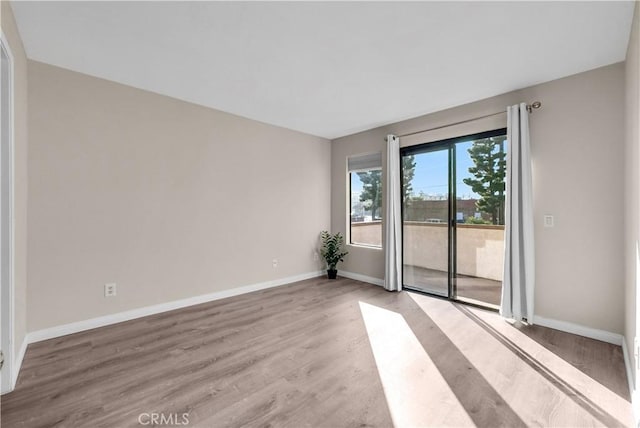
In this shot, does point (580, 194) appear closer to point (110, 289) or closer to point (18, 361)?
point (110, 289)

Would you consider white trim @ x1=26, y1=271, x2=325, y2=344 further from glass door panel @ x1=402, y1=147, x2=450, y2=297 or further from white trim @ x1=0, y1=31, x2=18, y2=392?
glass door panel @ x1=402, y1=147, x2=450, y2=297

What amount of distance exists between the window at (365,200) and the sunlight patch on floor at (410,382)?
2.04m

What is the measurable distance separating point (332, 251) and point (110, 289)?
10.4ft

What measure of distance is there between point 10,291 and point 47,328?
1.05m

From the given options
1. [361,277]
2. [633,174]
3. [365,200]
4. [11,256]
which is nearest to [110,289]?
[11,256]

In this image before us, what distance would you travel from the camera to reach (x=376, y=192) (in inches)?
185

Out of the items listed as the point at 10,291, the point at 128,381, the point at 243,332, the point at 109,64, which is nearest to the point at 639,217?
the point at 243,332

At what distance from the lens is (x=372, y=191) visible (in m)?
4.78

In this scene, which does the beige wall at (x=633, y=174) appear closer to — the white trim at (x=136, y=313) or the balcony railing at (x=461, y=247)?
the balcony railing at (x=461, y=247)

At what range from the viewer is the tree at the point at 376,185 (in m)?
4.25

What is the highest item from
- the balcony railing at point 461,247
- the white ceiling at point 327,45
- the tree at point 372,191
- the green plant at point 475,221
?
the white ceiling at point 327,45

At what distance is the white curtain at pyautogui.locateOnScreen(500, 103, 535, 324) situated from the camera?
290 cm

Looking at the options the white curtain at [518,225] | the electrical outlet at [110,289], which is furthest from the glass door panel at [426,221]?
the electrical outlet at [110,289]

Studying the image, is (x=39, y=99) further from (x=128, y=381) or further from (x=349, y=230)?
(x=349, y=230)
